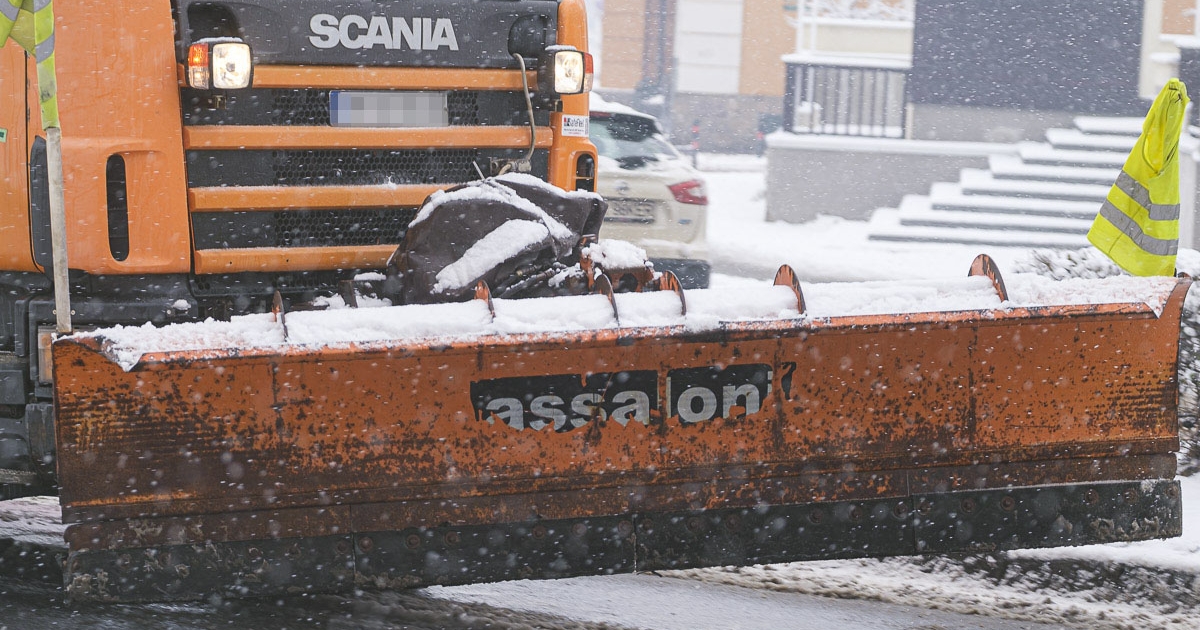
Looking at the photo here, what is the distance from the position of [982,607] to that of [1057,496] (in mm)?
695

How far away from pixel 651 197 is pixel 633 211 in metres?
0.17

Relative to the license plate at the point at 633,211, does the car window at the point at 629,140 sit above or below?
above

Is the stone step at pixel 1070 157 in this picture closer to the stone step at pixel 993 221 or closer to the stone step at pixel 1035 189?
the stone step at pixel 1035 189

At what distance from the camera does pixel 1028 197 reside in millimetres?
16328

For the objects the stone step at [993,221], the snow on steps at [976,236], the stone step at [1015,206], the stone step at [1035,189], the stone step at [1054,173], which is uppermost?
the stone step at [1054,173]

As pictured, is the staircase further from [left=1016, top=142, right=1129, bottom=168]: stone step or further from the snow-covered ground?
the snow-covered ground

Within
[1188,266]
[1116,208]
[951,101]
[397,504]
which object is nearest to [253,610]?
[397,504]

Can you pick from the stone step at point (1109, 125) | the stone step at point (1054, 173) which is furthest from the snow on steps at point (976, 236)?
the stone step at point (1109, 125)

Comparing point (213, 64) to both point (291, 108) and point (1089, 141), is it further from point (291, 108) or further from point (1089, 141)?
point (1089, 141)

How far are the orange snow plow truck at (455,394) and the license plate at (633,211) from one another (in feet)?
18.2

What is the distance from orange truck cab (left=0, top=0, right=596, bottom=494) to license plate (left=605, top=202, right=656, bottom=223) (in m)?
4.87

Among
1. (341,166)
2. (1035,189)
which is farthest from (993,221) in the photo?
(341,166)

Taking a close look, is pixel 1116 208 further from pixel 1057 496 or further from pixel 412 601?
pixel 412 601

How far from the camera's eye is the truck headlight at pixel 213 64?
433cm
